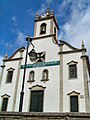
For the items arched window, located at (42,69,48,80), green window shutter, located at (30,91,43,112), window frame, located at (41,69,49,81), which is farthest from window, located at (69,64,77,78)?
green window shutter, located at (30,91,43,112)

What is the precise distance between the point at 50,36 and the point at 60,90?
25.7ft

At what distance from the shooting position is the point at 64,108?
1661cm

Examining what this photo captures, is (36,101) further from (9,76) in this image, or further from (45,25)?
(45,25)

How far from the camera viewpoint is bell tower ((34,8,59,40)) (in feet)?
74.8

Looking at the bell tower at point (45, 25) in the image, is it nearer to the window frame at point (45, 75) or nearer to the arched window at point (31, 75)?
the window frame at point (45, 75)

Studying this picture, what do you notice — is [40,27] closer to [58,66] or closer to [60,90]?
[58,66]

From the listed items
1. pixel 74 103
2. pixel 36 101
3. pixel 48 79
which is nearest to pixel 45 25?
pixel 48 79

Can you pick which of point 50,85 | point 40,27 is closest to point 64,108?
point 50,85

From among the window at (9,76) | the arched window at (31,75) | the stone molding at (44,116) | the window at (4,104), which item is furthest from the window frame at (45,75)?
the stone molding at (44,116)

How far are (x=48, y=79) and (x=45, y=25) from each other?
29.4 feet

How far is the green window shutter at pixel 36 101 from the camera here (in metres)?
17.9

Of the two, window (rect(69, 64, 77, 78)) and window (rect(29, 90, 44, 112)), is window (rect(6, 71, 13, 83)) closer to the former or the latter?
window (rect(29, 90, 44, 112))

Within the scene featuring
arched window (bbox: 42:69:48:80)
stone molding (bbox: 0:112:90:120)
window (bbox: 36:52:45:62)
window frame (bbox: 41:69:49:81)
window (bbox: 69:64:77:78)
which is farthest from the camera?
window (bbox: 36:52:45:62)

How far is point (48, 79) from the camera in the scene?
18.7m
